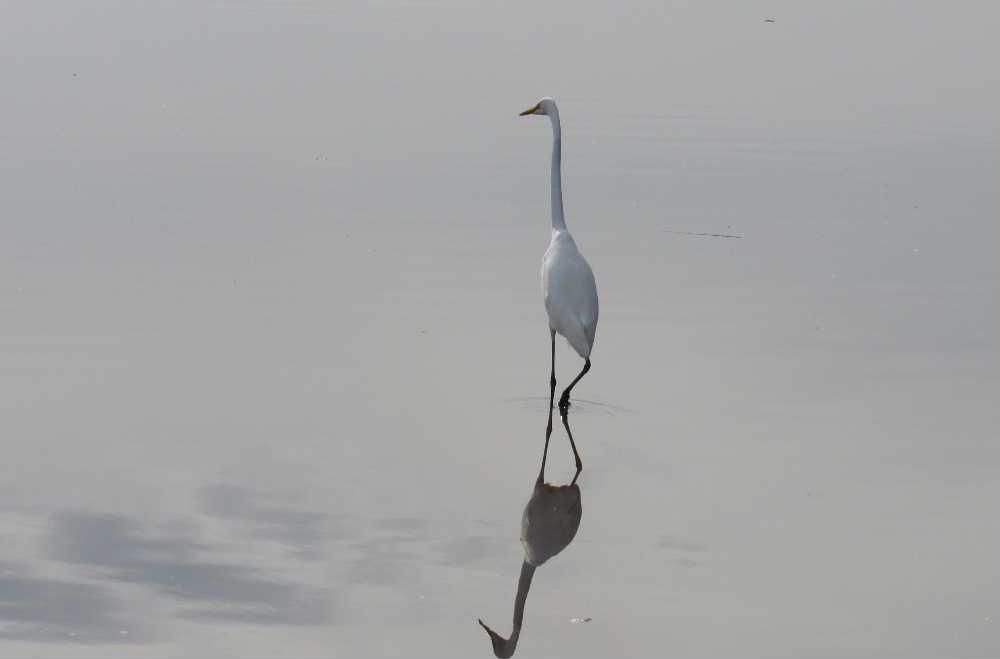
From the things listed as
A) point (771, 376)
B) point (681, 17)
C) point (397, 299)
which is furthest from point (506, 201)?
point (681, 17)

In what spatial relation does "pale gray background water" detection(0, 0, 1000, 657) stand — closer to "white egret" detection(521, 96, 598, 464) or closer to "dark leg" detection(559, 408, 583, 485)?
"dark leg" detection(559, 408, 583, 485)

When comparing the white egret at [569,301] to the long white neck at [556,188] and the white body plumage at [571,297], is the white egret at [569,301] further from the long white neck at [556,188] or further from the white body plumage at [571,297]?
the long white neck at [556,188]

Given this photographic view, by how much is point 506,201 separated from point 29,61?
589 cm

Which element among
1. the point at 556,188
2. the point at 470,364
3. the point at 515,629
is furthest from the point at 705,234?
the point at 515,629

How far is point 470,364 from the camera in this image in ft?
23.2

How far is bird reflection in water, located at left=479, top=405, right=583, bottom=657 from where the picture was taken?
16.5 feet

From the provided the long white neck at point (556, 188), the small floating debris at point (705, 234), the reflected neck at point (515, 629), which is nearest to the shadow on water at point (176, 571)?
the reflected neck at point (515, 629)

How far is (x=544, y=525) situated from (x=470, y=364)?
160cm

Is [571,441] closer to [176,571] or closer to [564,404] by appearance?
[564,404]

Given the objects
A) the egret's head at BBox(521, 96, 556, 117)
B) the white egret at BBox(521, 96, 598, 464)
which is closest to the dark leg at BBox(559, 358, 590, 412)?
the white egret at BBox(521, 96, 598, 464)

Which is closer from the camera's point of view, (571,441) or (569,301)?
(571,441)

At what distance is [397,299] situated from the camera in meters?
7.95

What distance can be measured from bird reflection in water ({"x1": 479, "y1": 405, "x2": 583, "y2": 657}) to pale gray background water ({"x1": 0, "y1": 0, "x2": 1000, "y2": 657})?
0.17ft

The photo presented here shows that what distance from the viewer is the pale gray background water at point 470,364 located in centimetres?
490
